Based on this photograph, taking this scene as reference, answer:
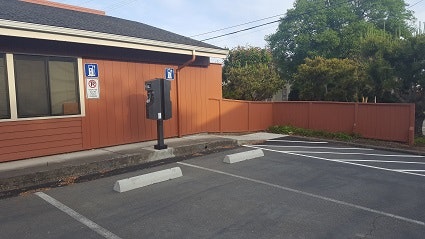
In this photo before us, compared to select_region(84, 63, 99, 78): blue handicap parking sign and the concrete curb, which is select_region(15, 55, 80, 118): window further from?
the concrete curb

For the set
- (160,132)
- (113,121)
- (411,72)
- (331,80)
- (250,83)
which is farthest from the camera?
(250,83)

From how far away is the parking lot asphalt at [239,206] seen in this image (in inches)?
174

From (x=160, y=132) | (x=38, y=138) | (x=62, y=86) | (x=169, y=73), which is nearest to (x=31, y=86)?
(x=62, y=86)

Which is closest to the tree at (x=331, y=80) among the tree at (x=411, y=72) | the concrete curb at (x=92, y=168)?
the tree at (x=411, y=72)

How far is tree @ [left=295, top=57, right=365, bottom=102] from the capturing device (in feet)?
49.1

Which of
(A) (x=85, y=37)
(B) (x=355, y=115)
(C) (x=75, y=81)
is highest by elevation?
(A) (x=85, y=37)

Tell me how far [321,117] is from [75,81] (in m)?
9.80

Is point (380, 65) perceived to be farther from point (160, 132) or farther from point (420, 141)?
point (160, 132)

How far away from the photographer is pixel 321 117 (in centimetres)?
1416

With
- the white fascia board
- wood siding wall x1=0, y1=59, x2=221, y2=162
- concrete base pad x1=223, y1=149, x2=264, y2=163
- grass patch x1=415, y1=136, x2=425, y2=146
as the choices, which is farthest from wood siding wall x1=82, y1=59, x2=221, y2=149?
grass patch x1=415, y1=136, x2=425, y2=146

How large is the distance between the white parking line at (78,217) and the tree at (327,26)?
2750cm

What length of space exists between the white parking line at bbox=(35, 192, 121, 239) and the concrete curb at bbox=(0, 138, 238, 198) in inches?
26.1

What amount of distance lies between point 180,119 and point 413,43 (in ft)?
28.5

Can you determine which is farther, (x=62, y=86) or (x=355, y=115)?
(x=355, y=115)
